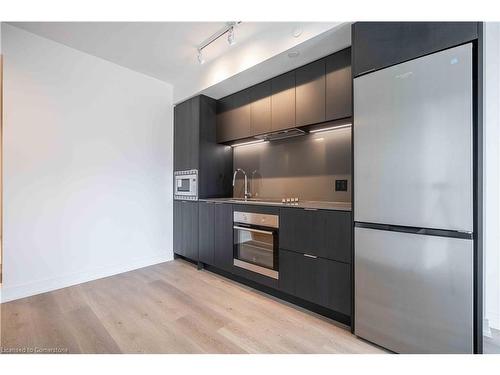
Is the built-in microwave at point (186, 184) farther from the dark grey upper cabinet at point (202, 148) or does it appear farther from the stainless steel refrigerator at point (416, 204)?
the stainless steel refrigerator at point (416, 204)

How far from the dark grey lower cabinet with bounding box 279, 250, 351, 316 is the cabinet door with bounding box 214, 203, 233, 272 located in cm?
70

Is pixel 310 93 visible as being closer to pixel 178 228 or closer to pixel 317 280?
pixel 317 280

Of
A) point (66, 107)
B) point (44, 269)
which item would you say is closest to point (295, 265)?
point (44, 269)

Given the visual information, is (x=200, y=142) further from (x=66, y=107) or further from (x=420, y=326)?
(x=420, y=326)

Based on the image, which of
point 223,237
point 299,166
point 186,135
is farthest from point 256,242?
point 186,135

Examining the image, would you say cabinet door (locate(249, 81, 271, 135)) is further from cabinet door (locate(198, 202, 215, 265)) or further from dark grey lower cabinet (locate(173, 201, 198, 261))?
dark grey lower cabinet (locate(173, 201, 198, 261))

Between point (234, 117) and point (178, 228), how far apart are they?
71.1 inches

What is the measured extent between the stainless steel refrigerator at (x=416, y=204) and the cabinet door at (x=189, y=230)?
6.81 ft

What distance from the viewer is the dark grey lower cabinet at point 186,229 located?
306cm

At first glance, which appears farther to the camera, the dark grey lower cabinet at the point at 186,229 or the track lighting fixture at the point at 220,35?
the dark grey lower cabinet at the point at 186,229

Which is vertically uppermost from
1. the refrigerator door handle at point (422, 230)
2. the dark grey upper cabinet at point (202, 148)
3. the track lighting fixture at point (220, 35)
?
the track lighting fixture at point (220, 35)

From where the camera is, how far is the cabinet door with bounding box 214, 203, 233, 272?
8.50 ft

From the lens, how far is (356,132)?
5.34 feet

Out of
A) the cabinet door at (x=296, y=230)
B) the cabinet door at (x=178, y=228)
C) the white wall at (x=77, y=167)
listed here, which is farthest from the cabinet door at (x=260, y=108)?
the cabinet door at (x=178, y=228)
